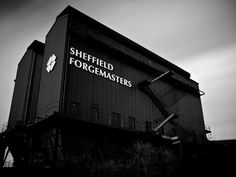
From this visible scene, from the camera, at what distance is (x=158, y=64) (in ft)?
116

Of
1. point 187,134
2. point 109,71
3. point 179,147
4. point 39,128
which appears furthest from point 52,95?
point 187,134

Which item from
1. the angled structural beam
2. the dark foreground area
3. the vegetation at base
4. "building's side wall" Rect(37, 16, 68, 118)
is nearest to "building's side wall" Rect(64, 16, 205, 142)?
"building's side wall" Rect(37, 16, 68, 118)

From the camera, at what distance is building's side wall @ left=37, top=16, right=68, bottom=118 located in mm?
23297

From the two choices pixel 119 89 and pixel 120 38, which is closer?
pixel 119 89

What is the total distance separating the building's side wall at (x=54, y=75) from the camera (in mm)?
23297

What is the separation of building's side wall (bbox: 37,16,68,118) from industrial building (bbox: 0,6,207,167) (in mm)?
103

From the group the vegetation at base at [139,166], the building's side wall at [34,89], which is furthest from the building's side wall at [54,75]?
the vegetation at base at [139,166]

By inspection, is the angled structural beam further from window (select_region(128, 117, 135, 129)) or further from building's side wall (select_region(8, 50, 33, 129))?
building's side wall (select_region(8, 50, 33, 129))

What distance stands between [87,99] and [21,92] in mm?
10779

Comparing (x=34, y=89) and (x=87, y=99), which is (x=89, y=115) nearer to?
(x=87, y=99)

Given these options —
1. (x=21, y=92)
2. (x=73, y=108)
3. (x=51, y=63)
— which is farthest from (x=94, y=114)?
(x=21, y=92)

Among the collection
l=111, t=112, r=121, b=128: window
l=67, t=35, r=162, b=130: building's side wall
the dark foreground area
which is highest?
l=67, t=35, r=162, b=130: building's side wall

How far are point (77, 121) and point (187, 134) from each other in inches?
742

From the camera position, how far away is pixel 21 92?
101 ft
